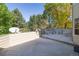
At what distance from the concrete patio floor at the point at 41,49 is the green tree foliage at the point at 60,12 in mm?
231

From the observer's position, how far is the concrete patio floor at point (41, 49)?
372 inches

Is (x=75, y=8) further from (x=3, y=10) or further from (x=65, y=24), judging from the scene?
(x=3, y=10)

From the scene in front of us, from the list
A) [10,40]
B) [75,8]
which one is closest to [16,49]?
[10,40]

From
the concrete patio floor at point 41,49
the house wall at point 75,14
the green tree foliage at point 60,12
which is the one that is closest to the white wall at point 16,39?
the concrete patio floor at point 41,49

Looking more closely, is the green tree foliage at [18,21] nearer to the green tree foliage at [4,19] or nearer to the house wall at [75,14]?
the green tree foliage at [4,19]

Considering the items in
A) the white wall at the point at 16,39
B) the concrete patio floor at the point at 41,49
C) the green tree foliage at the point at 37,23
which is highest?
the green tree foliage at the point at 37,23

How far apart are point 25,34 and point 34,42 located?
0.48 feet

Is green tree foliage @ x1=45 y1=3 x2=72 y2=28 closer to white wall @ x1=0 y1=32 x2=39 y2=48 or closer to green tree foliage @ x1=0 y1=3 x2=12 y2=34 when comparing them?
white wall @ x1=0 y1=32 x2=39 y2=48

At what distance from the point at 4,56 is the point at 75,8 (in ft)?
3.29

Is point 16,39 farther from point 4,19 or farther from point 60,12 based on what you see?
point 60,12

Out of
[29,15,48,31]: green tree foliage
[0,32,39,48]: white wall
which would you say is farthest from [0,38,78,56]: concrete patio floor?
[29,15,48,31]: green tree foliage

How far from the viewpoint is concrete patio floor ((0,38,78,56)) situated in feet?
31.0

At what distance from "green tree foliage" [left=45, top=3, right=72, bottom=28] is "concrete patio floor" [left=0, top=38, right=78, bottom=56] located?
0.76 ft

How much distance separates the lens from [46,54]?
9.45m
